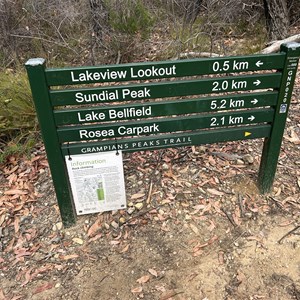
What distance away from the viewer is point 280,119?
2.72 metres

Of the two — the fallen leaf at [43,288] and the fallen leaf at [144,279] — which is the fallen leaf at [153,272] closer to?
the fallen leaf at [144,279]

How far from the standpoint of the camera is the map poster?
2633 mm

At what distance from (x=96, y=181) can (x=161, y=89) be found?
900 mm

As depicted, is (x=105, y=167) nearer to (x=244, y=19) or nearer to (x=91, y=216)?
(x=91, y=216)

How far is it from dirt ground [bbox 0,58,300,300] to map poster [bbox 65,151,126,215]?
204 millimetres

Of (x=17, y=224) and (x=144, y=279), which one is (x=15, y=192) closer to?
(x=17, y=224)

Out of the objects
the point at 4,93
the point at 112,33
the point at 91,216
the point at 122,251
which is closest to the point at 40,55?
the point at 112,33

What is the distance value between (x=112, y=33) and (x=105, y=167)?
13.0 ft

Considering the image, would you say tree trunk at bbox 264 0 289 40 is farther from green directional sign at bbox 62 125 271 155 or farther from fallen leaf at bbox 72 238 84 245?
fallen leaf at bbox 72 238 84 245

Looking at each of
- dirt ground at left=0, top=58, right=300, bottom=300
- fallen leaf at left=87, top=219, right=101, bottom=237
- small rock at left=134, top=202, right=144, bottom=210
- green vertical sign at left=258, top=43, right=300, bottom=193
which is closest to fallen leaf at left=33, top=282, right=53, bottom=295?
dirt ground at left=0, top=58, right=300, bottom=300

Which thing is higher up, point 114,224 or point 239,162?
point 239,162

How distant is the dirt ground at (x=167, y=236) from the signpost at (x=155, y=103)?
16.4 inches

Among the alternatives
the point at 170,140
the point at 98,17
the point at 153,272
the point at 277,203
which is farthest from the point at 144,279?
the point at 98,17

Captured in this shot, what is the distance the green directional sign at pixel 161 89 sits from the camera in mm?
2373
